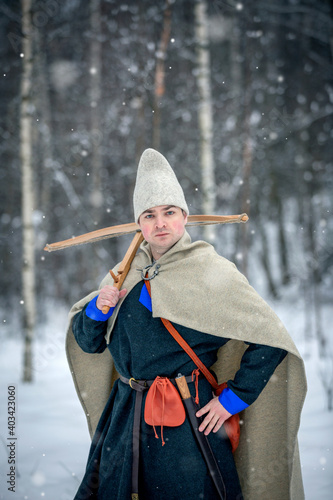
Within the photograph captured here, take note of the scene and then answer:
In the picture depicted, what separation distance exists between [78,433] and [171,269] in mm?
3035

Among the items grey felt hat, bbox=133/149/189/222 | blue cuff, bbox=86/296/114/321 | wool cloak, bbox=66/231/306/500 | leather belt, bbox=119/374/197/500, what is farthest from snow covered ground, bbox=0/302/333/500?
grey felt hat, bbox=133/149/189/222

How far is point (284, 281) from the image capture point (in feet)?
40.3

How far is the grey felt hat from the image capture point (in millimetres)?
1938

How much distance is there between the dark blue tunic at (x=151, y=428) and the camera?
1825mm

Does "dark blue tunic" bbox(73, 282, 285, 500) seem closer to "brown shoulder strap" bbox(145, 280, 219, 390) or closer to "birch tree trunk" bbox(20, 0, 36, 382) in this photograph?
"brown shoulder strap" bbox(145, 280, 219, 390)

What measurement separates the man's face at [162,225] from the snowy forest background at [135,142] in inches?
94.3

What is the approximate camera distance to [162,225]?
193 cm

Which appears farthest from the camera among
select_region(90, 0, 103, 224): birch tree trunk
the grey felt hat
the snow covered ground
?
select_region(90, 0, 103, 224): birch tree trunk

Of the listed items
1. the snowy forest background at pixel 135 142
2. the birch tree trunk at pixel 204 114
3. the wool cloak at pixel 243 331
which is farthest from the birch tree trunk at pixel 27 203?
the wool cloak at pixel 243 331

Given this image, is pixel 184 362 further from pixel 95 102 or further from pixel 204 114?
pixel 95 102

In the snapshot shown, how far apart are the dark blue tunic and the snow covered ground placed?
1430mm

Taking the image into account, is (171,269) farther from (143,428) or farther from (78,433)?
(78,433)

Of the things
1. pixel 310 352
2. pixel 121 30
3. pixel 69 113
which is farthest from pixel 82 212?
pixel 310 352

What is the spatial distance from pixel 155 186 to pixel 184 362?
2.95ft
